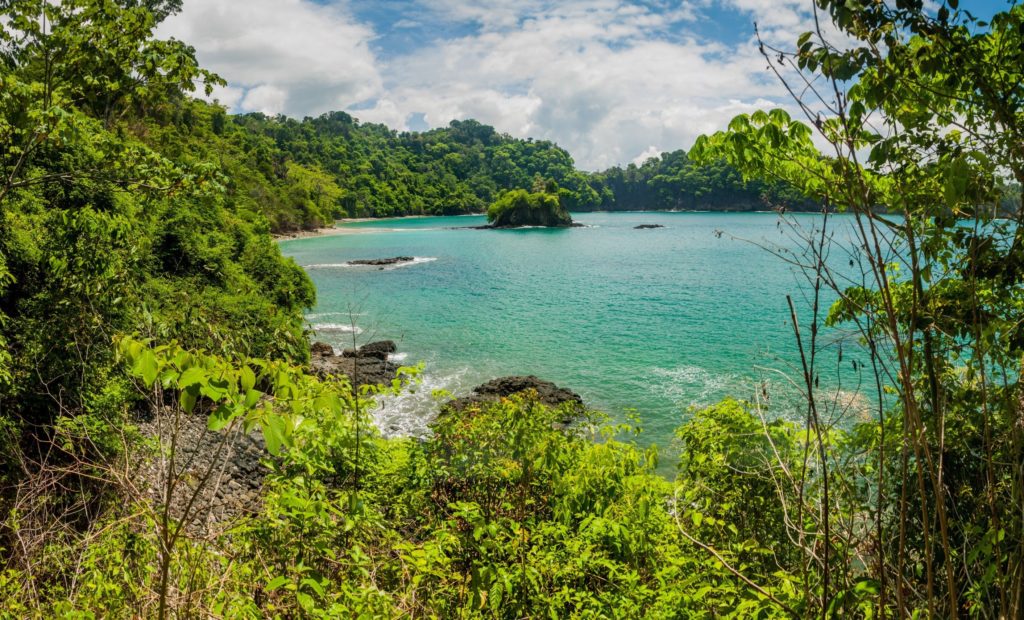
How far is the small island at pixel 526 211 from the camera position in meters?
98.3

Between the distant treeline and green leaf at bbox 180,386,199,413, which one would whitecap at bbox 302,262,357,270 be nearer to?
the distant treeline

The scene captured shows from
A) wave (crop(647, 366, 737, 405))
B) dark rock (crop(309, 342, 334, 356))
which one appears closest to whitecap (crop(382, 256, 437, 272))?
dark rock (crop(309, 342, 334, 356))

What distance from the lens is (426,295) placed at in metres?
36.2

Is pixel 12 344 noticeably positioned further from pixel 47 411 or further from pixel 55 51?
pixel 55 51

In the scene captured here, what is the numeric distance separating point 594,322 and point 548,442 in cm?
2360

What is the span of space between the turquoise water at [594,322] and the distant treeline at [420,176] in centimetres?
3264

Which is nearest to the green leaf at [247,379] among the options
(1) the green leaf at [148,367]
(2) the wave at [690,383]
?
(1) the green leaf at [148,367]

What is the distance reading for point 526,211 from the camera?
9944 cm

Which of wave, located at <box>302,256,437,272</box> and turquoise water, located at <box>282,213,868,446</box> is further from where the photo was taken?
wave, located at <box>302,256,437,272</box>

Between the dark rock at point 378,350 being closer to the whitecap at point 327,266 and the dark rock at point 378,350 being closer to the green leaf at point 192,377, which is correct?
the green leaf at point 192,377

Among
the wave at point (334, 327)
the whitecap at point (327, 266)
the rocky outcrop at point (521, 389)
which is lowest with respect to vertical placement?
the rocky outcrop at point (521, 389)

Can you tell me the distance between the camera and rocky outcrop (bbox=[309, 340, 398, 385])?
20312 millimetres

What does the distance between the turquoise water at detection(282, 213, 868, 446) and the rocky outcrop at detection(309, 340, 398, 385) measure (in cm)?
98

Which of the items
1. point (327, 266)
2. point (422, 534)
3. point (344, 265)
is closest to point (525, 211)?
point (344, 265)
